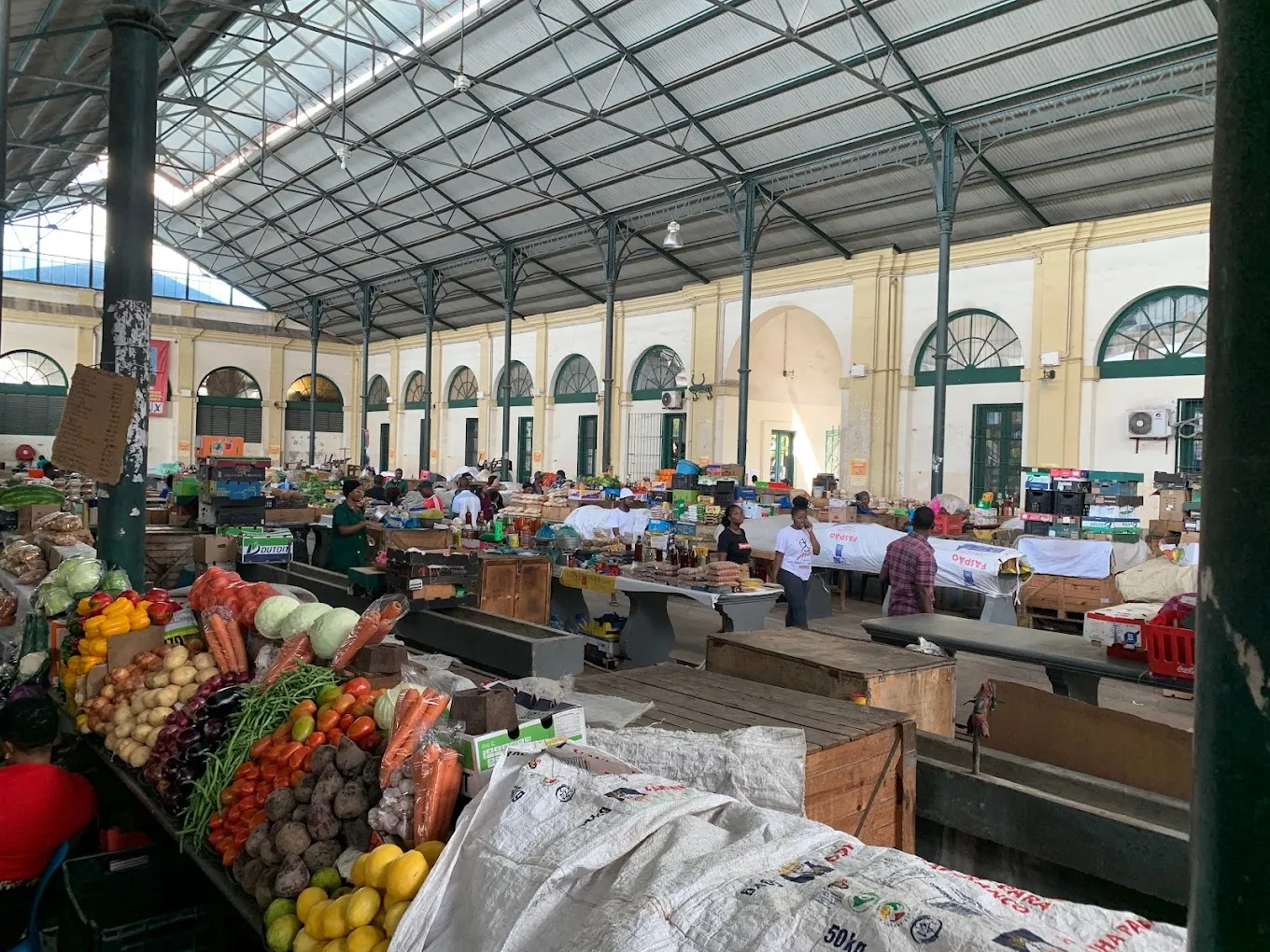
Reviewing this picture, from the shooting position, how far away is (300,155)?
22094 millimetres

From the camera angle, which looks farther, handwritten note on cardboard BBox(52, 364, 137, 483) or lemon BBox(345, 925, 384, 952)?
handwritten note on cardboard BBox(52, 364, 137, 483)

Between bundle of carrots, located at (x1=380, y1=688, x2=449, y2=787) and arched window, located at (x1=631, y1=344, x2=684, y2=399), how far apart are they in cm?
2075

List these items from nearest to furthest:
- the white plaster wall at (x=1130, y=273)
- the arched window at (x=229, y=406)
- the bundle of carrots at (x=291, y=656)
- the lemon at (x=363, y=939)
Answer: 1. the lemon at (x=363, y=939)
2. the bundle of carrots at (x=291, y=656)
3. the white plaster wall at (x=1130, y=273)
4. the arched window at (x=229, y=406)

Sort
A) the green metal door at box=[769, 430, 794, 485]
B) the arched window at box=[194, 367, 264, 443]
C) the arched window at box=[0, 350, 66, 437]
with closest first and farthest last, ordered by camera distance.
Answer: the green metal door at box=[769, 430, 794, 485] → the arched window at box=[0, 350, 66, 437] → the arched window at box=[194, 367, 264, 443]

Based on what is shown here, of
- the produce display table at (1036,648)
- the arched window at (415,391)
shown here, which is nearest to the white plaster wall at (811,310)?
the produce display table at (1036,648)

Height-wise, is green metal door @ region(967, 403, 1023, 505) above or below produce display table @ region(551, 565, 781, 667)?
above

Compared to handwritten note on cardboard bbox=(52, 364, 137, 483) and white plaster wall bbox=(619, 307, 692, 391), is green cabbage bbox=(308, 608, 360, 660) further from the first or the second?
white plaster wall bbox=(619, 307, 692, 391)

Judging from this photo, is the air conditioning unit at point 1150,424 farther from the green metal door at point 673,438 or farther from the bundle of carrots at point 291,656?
the bundle of carrots at point 291,656

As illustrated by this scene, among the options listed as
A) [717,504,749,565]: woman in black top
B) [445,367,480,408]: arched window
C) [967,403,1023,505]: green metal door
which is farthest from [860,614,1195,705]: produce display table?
[445,367,480,408]: arched window

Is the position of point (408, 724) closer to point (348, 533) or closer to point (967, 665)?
point (348, 533)

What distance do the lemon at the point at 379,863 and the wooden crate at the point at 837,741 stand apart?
1.16 m

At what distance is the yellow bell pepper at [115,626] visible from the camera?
4039 millimetres

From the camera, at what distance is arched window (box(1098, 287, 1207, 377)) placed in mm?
14742

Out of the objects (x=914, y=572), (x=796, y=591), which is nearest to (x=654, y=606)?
(x=796, y=591)
